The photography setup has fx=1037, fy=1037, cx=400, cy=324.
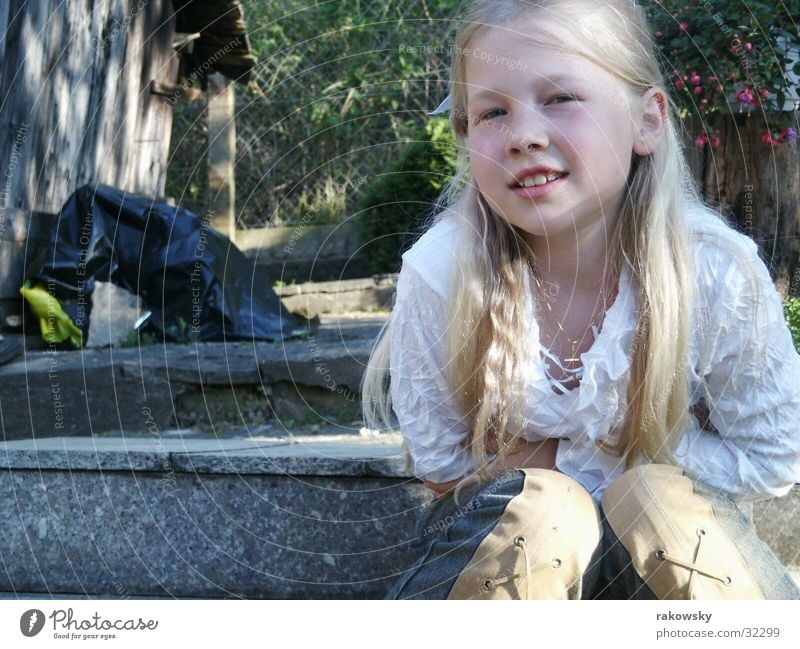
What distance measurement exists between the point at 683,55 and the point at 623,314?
128 cm

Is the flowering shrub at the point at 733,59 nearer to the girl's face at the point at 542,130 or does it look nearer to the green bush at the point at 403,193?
the girl's face at the point at 542,130

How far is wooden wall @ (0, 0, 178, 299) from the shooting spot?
11.1 feet

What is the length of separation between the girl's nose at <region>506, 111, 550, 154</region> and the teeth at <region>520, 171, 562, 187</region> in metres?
0.04

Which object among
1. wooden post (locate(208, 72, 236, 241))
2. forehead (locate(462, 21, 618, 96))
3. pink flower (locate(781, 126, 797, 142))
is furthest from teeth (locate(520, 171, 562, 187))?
wooden post (locate(208, 72, 236, 241))

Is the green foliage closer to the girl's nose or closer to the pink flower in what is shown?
the pink flower

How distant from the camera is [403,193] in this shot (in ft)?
17.6

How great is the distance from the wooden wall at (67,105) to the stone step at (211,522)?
1.46 meters

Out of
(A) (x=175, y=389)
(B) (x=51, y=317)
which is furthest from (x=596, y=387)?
(B) (x=51, y=317)

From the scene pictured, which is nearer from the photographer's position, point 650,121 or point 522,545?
point 522,545

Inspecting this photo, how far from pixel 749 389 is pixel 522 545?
41 centimetres

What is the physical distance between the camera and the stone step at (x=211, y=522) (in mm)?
1832

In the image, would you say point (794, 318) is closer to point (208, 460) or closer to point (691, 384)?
point (691, 384)
